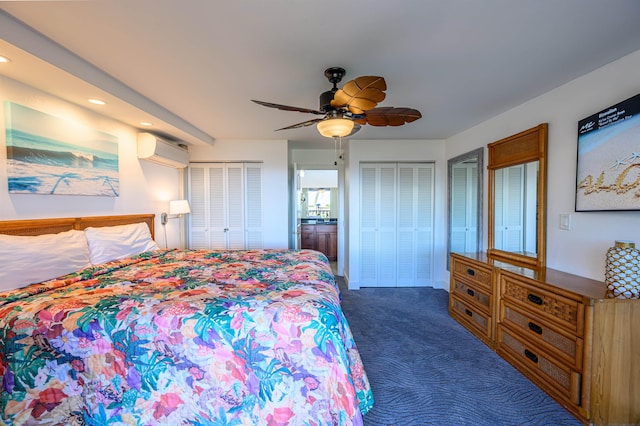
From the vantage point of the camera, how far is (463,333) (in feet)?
8.94

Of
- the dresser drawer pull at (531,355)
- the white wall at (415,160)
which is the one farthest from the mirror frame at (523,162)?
the white wall at (415,160)

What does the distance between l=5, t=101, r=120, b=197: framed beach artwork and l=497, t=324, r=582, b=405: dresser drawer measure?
3.98 metres

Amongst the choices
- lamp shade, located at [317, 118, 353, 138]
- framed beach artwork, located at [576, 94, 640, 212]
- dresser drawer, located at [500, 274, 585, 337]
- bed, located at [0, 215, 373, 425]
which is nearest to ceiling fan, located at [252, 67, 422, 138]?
lamp shade, located at [317, 118, 353, 138]

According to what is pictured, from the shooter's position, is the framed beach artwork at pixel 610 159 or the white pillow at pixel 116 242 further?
the white pillow at pixel 116 242

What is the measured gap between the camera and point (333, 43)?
166cm

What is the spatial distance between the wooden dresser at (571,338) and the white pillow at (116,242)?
3474mm

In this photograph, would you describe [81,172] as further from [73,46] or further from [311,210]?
[311,210]

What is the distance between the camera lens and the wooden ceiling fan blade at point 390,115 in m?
1.83

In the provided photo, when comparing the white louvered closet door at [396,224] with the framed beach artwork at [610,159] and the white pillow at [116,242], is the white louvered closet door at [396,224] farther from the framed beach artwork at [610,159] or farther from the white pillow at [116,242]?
the white pillow at [116,242]

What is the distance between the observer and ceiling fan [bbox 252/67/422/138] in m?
1.57

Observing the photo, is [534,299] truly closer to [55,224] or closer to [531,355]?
[531,355]

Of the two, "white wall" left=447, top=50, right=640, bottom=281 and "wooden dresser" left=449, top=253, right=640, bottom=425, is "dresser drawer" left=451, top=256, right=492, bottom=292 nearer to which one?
"wooden dresser" left=449, top=253, right=640, bottom=425

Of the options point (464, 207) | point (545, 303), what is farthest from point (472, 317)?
point (464, 207)

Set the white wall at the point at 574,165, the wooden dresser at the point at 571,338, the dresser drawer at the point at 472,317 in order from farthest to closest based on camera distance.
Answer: the dresser drawer at the point at 472,317, the white wall at the point at 574,165, the wooden dresser at the point at 571,338
